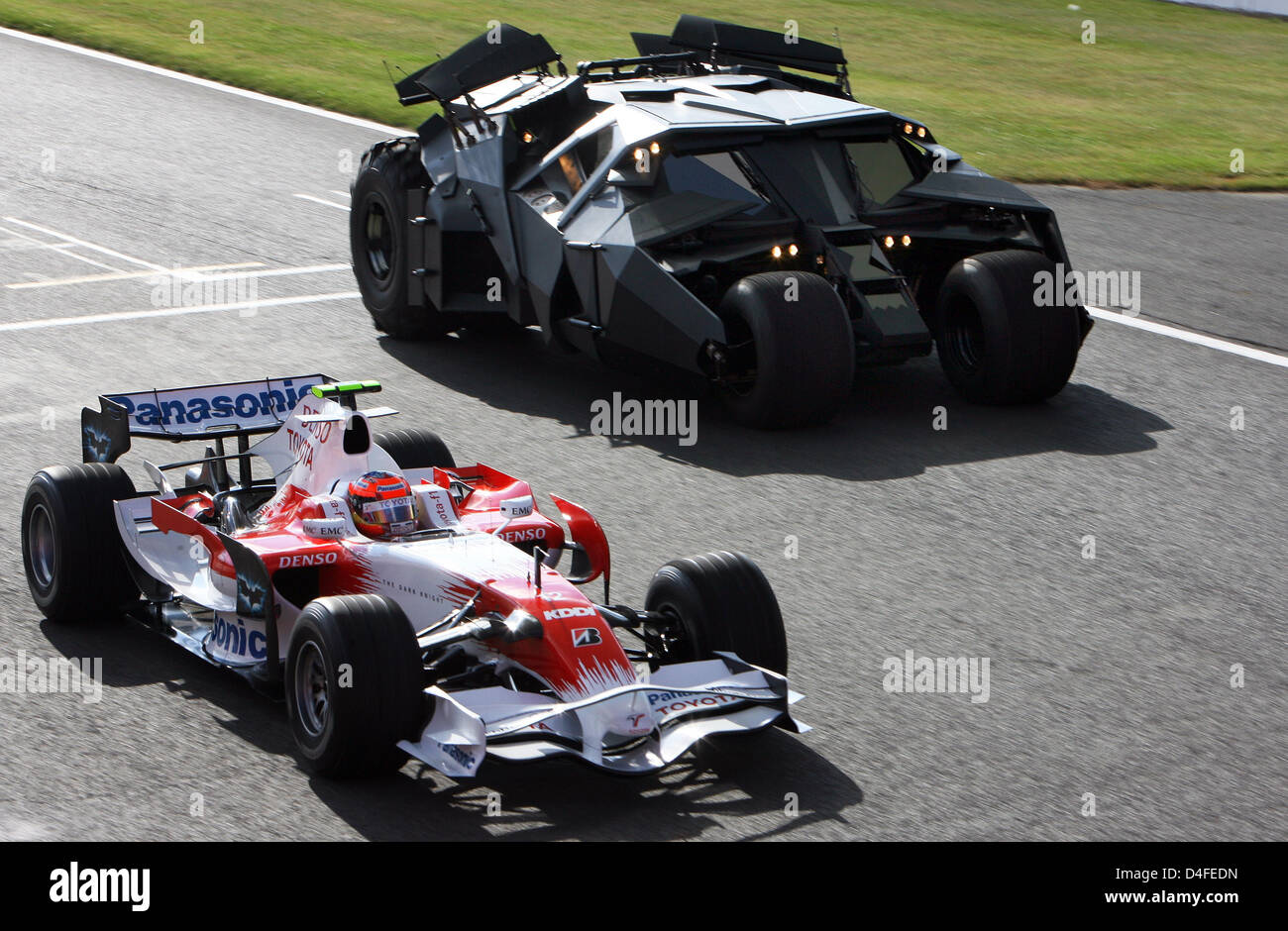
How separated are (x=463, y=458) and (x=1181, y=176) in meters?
13.2

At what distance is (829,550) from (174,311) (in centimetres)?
715

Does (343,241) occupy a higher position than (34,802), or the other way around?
(343,241)

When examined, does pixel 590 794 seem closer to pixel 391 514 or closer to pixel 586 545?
pixel 586 545

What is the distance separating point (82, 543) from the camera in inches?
318

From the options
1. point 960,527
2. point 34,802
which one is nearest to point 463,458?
point 960,527

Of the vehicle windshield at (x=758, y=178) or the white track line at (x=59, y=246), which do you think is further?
the white track line at (x=59, y=246)

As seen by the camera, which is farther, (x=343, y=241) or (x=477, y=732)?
(x=343, y=241)

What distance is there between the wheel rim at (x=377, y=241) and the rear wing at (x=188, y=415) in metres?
4.90

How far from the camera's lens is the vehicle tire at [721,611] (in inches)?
280

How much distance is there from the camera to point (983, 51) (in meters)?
30.7

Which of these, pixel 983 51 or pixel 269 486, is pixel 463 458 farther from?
pixel 983 51

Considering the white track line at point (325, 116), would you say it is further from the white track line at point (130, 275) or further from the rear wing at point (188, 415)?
the rear wing at point (188, 415)

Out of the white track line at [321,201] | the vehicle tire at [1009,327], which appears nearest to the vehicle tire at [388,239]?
the white track line at [321,201]

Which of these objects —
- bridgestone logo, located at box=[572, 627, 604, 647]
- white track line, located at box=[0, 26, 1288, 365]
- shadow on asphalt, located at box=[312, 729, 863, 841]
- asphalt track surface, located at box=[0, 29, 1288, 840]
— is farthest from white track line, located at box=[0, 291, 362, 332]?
bridgestone logo, located at box=[572, 627, 604, 647]
